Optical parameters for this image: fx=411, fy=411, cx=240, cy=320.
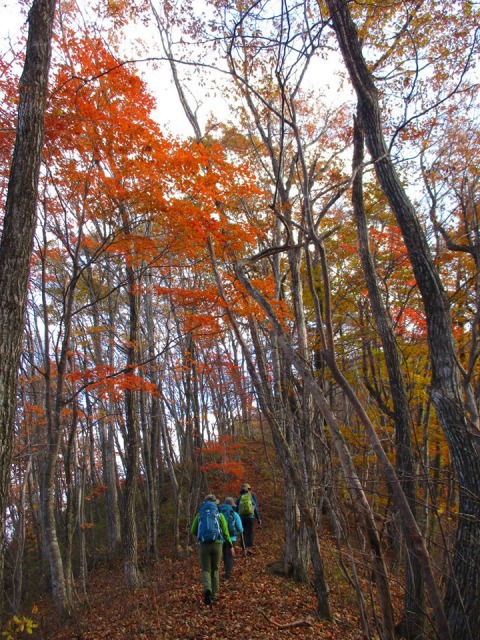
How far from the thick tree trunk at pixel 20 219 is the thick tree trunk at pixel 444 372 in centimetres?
308

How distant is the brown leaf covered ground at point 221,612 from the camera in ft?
18.1

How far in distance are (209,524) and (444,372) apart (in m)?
4.40

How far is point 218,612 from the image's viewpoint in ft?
20.2

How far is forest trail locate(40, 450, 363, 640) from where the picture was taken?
5.53 m

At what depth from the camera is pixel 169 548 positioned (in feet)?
43.7

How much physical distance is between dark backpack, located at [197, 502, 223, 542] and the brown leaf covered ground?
3.50ft

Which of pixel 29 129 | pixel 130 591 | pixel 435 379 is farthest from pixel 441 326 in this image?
pixel 130 591

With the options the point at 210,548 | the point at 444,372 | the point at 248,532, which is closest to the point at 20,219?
the point at 444,372

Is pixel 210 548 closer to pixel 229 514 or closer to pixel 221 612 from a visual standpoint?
pixel 221 612

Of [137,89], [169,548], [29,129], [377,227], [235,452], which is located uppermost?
[137,89]

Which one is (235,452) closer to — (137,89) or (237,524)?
(237,524)

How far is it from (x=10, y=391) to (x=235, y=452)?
53.3 ft

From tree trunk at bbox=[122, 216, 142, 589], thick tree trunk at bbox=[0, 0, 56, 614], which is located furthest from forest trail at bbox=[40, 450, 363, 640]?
thick tree trunk at bbox=[0, 0, 56, 614]

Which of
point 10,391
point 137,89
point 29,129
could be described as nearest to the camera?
point 10,391
